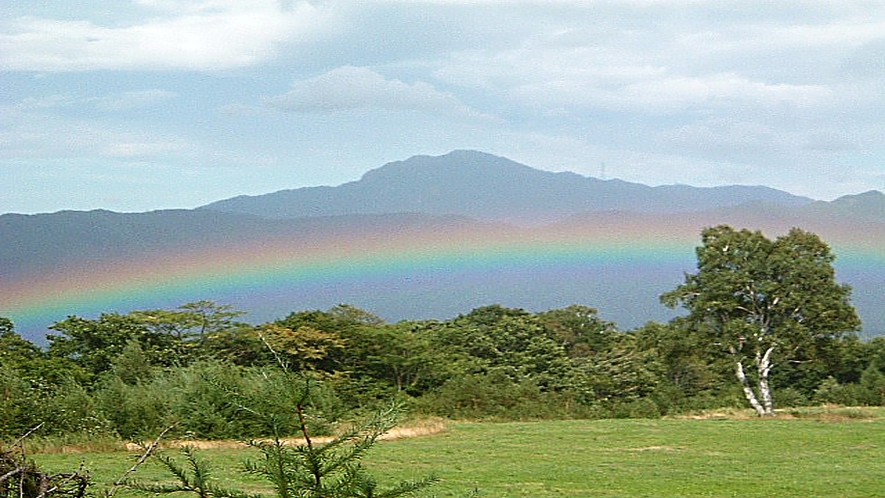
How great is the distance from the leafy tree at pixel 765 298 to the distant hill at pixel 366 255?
4.28 meters

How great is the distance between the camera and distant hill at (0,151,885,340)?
73.6 meters

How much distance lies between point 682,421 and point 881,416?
615 cm

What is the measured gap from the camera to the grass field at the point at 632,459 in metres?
15.4

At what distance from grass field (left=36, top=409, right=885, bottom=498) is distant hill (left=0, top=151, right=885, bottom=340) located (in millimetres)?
11738

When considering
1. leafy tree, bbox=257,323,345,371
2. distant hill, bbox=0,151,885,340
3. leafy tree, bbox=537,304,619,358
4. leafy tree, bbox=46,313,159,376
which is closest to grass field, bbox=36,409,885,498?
leafy tree, bbox=257,323,345,371

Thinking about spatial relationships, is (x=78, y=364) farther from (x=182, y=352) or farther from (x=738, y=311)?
(x=738, y=311)

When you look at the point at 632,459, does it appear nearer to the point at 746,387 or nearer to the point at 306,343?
the point at 746,387

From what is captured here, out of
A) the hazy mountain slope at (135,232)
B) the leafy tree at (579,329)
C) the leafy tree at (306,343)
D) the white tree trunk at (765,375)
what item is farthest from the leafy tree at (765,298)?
the hazy mountain slope at (135,232)

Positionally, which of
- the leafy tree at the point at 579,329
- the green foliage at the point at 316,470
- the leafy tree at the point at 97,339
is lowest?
the leafy tree at the point at 579,329

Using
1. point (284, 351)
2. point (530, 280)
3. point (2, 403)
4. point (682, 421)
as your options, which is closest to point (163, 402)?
point (2, 403)

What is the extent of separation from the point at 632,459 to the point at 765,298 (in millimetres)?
12417

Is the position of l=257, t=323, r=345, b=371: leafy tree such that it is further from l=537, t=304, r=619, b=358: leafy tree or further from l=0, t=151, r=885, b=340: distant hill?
l=537, t=304, r=619, b=358: leafy tree

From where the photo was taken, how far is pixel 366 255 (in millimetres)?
87812

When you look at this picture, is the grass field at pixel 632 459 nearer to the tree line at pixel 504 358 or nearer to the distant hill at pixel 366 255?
the tree line at pixel 504 358
